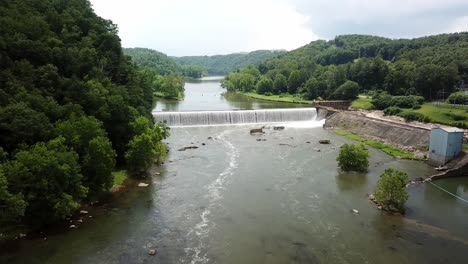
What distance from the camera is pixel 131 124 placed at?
38188 millimetres

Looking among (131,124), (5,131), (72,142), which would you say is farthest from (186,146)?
(5,131)

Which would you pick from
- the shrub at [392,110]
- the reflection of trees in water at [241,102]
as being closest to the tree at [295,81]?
the reflection of trees in water at [241,102]

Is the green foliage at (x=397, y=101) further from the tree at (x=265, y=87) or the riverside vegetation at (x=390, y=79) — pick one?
the tree at (x=265, y=87)

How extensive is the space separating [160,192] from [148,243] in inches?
364

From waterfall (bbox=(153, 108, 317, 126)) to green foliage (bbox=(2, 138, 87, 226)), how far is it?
124 ft

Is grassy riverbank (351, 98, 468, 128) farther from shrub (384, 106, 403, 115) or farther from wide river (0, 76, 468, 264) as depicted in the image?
wide river (0, 76, 468, 264)

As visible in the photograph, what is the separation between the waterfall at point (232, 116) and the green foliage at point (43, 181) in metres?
→ 37.9

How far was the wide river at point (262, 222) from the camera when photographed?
2271 centimetres

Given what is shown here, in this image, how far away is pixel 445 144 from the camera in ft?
134

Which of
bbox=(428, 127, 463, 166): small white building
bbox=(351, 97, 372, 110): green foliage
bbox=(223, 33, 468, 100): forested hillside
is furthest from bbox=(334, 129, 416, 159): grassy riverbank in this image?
bbox=(223, 33, 468, 100): forested hillside

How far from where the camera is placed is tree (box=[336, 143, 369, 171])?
39750mm

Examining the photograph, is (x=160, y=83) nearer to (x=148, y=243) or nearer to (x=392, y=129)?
(x=392, y=129)

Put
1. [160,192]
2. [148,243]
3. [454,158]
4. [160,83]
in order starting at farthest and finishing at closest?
[160,83]
[454,158]
[160,192]
[148,243]

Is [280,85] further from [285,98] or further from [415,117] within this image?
[415,117]
